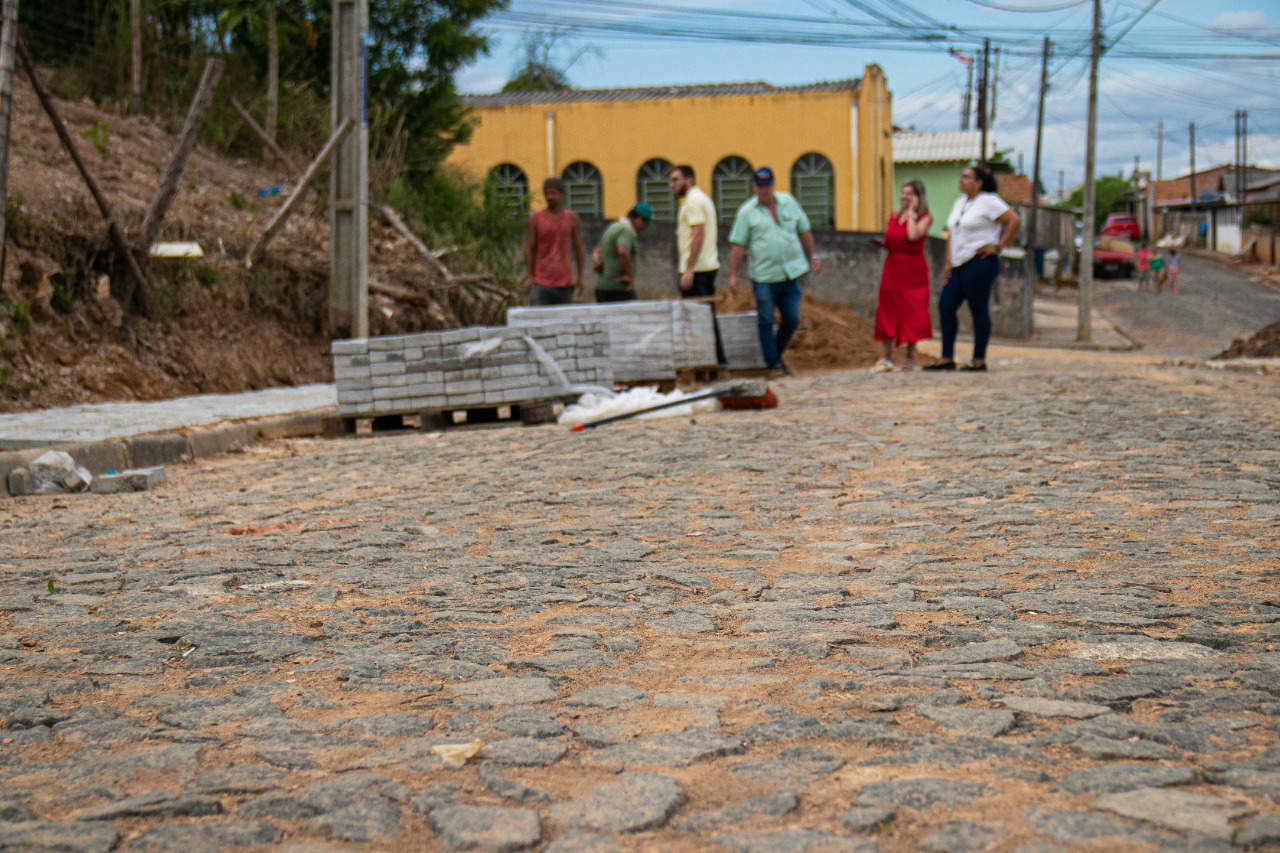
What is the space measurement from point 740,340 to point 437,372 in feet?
16.0

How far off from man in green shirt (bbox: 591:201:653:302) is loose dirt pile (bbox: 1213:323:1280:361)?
26.5ft

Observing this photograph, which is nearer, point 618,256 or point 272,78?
point 618,256

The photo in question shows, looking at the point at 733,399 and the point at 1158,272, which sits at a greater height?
the point at 1158,272

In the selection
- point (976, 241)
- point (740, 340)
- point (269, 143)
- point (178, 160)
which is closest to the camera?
point (178, 160)

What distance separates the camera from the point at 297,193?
1133 cm

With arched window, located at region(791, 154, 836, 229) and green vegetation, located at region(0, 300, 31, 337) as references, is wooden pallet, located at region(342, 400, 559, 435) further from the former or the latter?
arched window, located at region(791, 154, 836, 229)

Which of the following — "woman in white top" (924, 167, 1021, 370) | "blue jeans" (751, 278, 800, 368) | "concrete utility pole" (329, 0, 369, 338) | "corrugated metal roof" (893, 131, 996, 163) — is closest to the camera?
"woman in white top" (924, 167, 1021, 370)

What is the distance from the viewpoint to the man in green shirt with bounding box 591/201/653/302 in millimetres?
12406

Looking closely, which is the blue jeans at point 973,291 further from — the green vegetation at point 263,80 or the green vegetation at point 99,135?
the green vegetation at point 99,135

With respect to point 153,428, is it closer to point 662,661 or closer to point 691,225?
point 662,661

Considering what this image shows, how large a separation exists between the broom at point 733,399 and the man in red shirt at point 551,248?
2.95 meters

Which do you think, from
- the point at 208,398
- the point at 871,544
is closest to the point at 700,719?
the point at 871,544

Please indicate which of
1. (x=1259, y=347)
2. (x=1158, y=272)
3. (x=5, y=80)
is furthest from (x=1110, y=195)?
(x=5, y=80)

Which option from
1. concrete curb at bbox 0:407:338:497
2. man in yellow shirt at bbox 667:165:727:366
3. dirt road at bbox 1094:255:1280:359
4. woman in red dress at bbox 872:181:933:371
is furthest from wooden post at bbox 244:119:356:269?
dirt road at bbox 1094:255:1280:359
